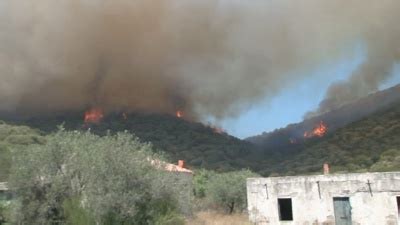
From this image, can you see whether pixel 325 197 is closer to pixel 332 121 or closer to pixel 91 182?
pixel 91 182

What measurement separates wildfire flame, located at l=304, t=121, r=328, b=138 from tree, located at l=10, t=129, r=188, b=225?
8612cm

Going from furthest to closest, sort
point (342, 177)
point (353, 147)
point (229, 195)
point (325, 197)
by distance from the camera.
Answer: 1. point (353, 147)
2. point (229, 195)
3. point (325, 197)
4. point (342, 177)

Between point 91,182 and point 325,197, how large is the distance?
14.5m

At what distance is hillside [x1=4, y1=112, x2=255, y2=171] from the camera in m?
101

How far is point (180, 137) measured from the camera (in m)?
123

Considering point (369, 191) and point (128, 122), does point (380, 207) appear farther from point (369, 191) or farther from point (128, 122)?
point (128, 122)

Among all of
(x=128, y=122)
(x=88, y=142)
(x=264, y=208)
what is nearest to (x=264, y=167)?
(x=128, y=122)

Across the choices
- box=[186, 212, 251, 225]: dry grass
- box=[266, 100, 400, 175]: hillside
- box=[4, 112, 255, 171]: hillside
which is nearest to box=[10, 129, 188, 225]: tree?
box=[186, 212, 251, 225]: dry grass

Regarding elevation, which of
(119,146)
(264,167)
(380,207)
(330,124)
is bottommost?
(380,207)

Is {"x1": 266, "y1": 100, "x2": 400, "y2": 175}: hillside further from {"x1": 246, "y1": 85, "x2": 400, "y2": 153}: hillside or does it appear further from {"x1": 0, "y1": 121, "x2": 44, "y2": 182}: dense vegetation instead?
{"x1": 0, "y1": 121, "x2": 44, "y2": 182}: dense vegetation

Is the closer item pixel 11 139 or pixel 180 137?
pixel 11 139

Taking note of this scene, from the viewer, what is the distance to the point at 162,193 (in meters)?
17.7

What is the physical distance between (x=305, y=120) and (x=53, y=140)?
11846cm

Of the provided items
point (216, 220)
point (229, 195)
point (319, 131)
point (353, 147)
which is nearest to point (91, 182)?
point (216, 220)
